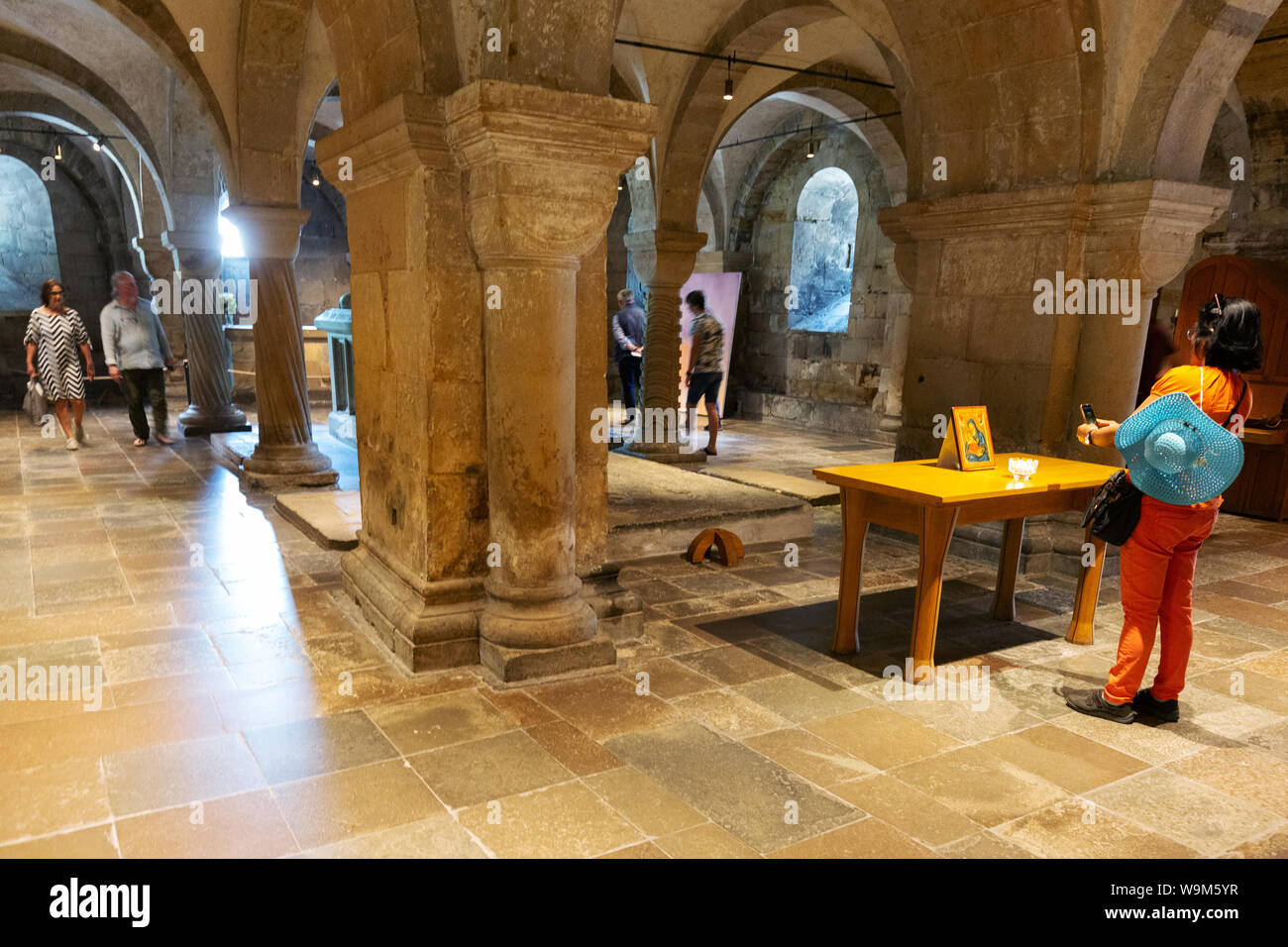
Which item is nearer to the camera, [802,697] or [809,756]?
[809,756]

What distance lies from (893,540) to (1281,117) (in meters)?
5.48

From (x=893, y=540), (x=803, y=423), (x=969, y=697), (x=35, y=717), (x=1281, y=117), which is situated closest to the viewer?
(x=35, y=717)

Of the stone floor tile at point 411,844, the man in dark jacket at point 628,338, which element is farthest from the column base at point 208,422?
the stone floor tile at point 411,844

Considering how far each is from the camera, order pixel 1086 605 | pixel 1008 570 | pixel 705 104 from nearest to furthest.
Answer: pixel 1086 605 < pixel 1008 570 < pixel 705 104

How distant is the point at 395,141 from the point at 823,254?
1109 centimetres

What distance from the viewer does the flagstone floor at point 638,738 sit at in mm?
2508

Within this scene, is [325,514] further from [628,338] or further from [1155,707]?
[628,338]

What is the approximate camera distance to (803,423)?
1329cm

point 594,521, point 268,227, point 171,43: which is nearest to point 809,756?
point 594,521

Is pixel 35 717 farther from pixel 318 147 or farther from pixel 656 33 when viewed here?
pixel 656 33

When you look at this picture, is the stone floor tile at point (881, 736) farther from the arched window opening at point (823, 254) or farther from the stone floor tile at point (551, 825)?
the arched window opening at point (823, 254)

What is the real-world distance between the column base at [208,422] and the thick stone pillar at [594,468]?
7.32 metres

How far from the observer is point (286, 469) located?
721 centimetres

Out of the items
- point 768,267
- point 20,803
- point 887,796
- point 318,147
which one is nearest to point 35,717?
point 20,803
